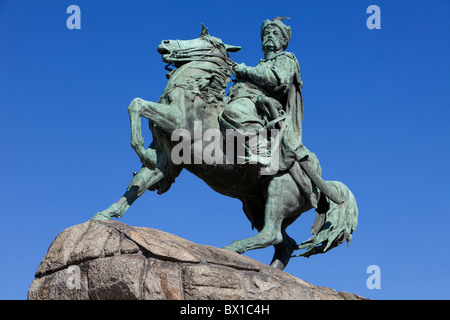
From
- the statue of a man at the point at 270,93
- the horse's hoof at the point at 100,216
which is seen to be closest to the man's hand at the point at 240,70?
the statue of a man at the point at 270,93

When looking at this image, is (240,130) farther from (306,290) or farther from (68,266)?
(68,266)

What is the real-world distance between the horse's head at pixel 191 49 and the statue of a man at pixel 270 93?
14.0 inches

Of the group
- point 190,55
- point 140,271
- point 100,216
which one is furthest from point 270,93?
point 140,271

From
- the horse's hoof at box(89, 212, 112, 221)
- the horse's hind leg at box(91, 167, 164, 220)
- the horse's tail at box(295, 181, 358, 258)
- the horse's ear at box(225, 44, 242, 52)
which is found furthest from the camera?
the horse's ear at box(225, 44, 242, 52)

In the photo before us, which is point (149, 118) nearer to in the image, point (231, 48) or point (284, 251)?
point (231, 48)

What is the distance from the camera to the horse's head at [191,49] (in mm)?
9680

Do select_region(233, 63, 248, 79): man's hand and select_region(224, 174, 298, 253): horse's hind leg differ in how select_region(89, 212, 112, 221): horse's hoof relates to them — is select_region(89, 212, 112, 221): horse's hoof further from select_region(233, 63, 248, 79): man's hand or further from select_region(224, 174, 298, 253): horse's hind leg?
select_region(233, 63, 248, 79): man's hand

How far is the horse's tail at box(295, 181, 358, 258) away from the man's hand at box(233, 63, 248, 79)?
1622 millimetres

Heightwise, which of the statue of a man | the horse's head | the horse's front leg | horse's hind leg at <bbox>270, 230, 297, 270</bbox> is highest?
the horse's head

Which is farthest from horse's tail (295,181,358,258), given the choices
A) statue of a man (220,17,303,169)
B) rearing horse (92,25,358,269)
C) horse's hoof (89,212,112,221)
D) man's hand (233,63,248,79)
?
horse's hoof (89,212,112,221)

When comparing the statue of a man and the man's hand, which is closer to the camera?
the statue of a man

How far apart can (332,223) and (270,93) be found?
171 cm

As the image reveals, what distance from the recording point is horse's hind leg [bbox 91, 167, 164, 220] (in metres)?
8.63
